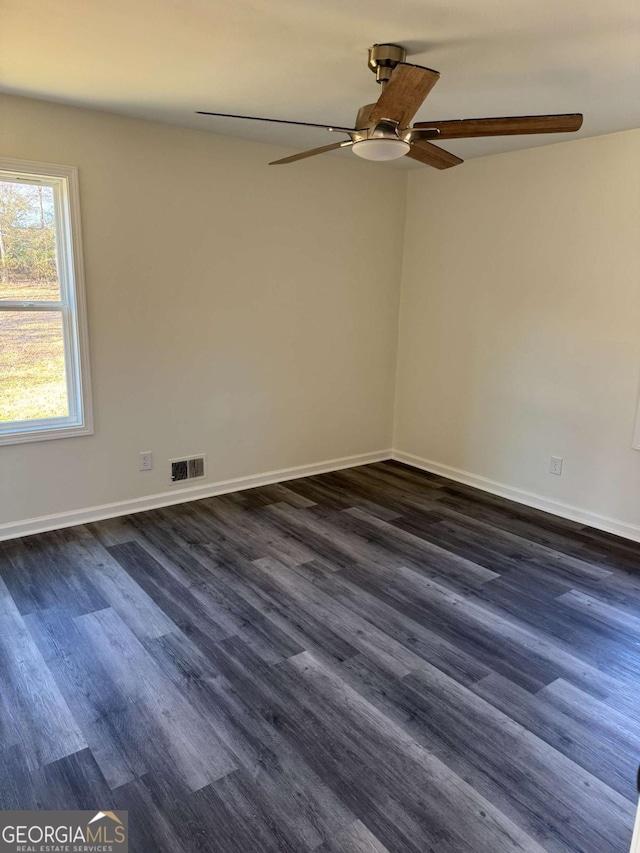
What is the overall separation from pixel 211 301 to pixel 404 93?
2.22m

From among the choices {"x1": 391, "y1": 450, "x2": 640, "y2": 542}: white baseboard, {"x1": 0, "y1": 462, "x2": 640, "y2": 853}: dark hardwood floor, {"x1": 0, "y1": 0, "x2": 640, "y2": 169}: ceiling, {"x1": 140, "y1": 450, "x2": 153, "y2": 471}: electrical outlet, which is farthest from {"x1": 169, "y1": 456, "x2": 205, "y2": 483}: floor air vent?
{"x1": 0, "y1": 0, "x2": 640, "y2": 169}: ceiling

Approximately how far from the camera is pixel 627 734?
1996 millimetres

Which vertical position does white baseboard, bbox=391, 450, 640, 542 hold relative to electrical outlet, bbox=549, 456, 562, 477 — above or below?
below

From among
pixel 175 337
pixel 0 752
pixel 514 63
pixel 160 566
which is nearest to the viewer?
pixel 0 752

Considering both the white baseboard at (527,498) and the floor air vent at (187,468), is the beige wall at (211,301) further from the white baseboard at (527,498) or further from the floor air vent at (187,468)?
the white baseboard at (527,498)

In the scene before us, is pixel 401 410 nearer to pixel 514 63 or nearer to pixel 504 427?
pixel 504 427

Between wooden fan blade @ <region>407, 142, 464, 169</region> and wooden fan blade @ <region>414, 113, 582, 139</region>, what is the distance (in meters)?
0.12

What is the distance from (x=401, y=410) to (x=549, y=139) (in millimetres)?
2407

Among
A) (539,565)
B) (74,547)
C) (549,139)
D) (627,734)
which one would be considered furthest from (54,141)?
(627,734)

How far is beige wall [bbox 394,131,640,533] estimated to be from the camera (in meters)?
3.56

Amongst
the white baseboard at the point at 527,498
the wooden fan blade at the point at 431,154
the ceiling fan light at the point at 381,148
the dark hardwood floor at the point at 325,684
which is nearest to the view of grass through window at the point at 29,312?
the dark hardwood floor at the point at 325,684

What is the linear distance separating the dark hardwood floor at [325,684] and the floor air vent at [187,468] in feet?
1.29

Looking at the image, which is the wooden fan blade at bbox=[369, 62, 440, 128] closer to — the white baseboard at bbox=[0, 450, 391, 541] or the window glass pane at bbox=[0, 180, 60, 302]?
the window glass pane at bbox=[0, 180, 60, 302]

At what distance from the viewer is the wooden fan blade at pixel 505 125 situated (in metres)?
2.08
